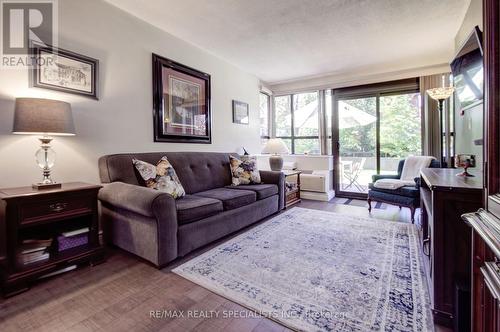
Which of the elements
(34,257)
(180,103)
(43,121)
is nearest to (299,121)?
(180,103)

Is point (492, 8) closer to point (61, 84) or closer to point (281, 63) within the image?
point (61, 84)

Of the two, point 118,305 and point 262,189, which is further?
point 262,189

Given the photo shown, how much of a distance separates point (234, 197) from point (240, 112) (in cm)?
219

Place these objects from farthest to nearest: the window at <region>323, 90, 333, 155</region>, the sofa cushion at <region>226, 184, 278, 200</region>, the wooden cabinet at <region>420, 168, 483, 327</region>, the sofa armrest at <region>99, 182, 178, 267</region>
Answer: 1. the window at <region>323, 90, 333, 155</region>
2. the sofa cushion at <region>226, 184, 278, 200</region>
3. the sofa armrest at <region>99, 182, 178, 267</region>
4. the wooden cabinet at <region>420, 168, 483, 327</region>

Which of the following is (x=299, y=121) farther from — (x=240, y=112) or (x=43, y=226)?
A: (x=43, y=226)

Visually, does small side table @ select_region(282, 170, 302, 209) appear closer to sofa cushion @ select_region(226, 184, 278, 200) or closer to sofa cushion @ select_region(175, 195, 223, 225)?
sofa cushion @ select_region(226, 184, 278, 200)

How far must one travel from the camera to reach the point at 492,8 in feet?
2.21

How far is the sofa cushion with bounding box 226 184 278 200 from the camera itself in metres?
3.15

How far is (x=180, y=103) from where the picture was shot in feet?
10.7

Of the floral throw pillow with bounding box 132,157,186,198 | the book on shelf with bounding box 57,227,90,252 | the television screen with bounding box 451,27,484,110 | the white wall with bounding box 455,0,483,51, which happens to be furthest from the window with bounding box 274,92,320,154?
the book on shelf with bounding box 57,227,90,252

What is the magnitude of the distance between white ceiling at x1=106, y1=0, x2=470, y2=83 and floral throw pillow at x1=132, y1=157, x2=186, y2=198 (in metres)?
1.67

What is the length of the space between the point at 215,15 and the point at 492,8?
260 cm

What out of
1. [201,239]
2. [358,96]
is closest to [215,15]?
[201,239]

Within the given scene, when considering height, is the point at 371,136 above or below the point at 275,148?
above
